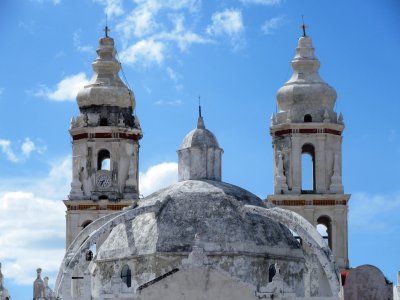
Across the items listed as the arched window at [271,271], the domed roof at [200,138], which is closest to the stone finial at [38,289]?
the arched window at [271,271]

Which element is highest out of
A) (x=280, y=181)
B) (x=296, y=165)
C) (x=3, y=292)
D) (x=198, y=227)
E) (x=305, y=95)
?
(x=305, y=95)

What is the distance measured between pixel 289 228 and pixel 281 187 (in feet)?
32.1

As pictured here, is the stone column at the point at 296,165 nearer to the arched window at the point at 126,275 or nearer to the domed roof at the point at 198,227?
the domed roof at the point at 198,227

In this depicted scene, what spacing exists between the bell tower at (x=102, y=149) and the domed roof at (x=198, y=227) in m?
10.0

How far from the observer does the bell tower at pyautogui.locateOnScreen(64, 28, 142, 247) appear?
5278cm

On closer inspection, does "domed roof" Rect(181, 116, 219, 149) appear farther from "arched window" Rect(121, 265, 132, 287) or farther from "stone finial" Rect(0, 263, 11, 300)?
"stone finial" Rect(0, 263, 11, 300)

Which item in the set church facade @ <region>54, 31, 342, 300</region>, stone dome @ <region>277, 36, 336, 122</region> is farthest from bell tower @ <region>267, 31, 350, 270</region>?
church facade @ <region>54, 31, 342, 300</region>

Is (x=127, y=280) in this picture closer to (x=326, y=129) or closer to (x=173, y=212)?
(x=173, y=212)

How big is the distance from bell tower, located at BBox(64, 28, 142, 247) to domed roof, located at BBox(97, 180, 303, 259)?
1003 centimetres

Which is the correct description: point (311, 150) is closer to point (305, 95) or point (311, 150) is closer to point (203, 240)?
point (305, 95)

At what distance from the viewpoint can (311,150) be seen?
53.4 metres

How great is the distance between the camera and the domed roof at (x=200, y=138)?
44438 mm

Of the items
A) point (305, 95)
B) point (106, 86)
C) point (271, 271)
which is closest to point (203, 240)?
point (271, 271)

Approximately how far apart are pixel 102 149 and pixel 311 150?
8645 millimetres
